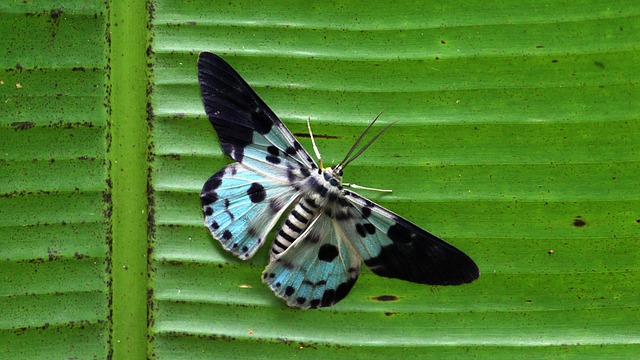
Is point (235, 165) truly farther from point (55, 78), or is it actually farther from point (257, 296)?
point (55, 78)

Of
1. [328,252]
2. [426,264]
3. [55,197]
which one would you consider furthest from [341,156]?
[55,197]

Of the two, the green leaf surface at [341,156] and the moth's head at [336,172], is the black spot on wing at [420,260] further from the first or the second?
the moth's head at [336,172]

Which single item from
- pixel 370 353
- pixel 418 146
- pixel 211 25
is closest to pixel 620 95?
pixel 418 146

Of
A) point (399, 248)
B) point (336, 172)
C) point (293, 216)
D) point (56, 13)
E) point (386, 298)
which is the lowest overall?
point (386, 298)

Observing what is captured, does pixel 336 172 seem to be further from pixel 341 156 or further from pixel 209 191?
pixel 209 191

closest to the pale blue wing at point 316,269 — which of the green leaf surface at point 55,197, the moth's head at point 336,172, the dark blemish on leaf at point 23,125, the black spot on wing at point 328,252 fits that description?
the black spot on wing at point 328,252

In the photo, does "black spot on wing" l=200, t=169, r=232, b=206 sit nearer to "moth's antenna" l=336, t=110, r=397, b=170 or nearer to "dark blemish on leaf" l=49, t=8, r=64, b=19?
"moth's antenna" l=336, t=110, r=397, b=170
